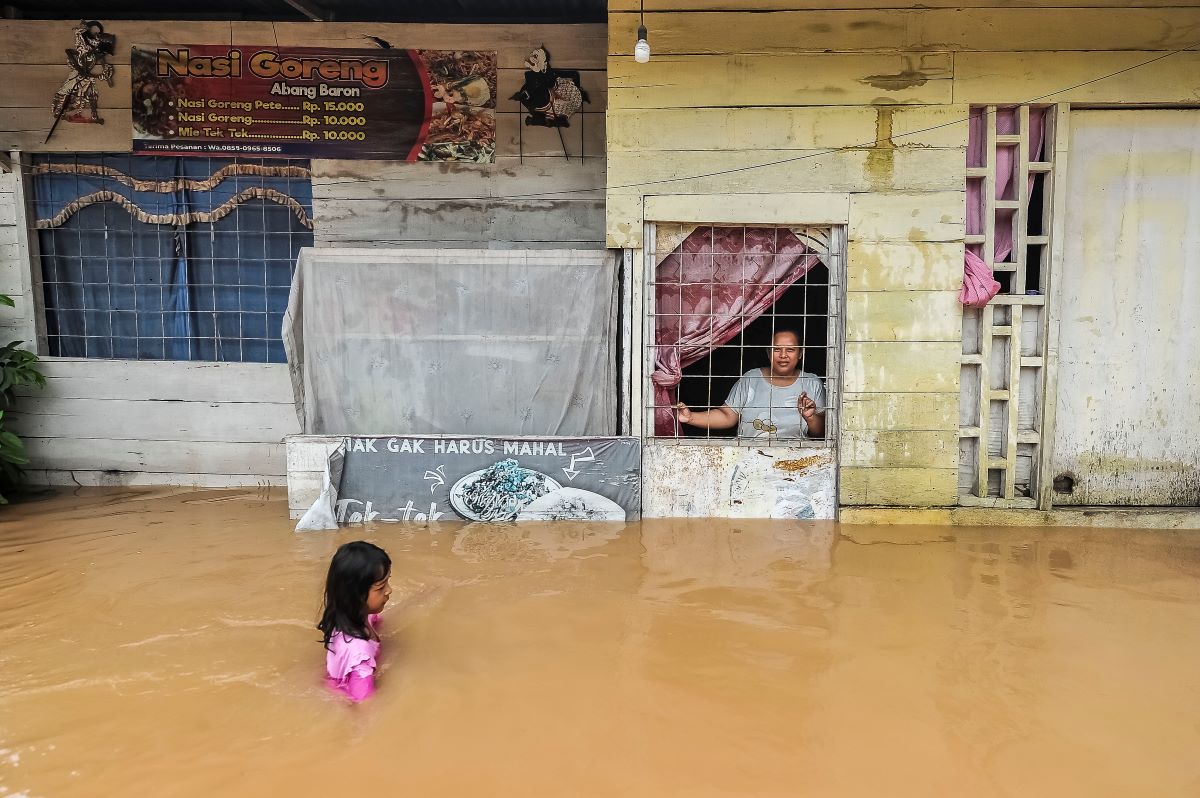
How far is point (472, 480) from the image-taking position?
5.77 m

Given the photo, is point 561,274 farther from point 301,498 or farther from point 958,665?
point 958,665

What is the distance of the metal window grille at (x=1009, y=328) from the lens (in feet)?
18.7

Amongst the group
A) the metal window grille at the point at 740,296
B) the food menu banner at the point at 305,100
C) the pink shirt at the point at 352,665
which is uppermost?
the food menu banner at the point at 305,100

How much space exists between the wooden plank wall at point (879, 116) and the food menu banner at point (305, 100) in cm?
190

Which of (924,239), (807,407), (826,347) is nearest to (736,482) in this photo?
(807,407)

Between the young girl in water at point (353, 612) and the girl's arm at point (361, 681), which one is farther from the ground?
the young girl in water at point (353, 612)

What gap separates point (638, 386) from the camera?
591 centimetres

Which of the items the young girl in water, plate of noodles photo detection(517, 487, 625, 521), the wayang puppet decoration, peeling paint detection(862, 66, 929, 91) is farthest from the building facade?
the wayang puppet decoration

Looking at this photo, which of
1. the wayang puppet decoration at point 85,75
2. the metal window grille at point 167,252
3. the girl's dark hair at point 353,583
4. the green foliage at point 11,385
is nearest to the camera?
the girl's dark hair at point 353,583

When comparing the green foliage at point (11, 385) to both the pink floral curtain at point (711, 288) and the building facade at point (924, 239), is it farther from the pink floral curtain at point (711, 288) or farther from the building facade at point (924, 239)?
the pink floral curtain at point (711, 288)

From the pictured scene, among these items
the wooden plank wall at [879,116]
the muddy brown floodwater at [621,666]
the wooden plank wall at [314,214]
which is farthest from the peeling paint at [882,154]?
the muddy brown floodwater at [621,666]

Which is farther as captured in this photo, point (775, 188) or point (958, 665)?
point (775, 188)

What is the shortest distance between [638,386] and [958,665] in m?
2.97

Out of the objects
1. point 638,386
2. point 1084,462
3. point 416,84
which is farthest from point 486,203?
point 1084,462
